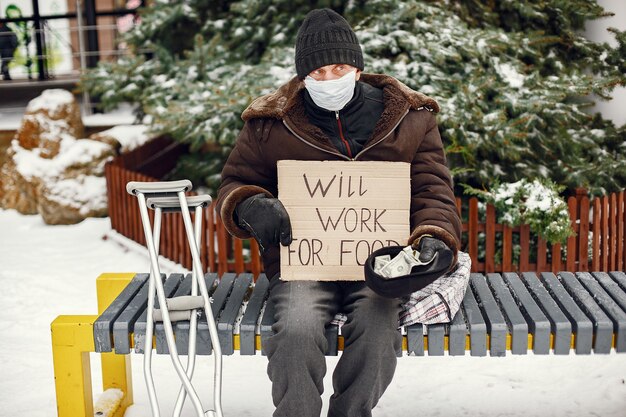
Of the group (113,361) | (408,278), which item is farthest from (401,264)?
(113,361)

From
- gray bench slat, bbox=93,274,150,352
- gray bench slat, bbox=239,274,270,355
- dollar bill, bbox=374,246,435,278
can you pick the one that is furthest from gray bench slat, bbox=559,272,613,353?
gray bench slat, bbox=93,274,150,352

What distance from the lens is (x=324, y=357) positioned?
134 inches

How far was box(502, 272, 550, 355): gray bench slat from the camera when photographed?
3.55 metres

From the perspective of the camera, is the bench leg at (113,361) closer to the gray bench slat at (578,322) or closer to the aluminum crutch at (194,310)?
the aluminum crutch at (194,310)

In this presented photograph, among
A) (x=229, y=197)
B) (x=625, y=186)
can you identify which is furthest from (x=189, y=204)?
(x=625, y=186)

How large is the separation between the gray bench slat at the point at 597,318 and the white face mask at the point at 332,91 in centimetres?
151

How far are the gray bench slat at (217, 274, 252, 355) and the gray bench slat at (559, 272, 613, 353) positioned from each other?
167cm

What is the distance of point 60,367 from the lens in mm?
3791

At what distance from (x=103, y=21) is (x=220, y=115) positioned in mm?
8523

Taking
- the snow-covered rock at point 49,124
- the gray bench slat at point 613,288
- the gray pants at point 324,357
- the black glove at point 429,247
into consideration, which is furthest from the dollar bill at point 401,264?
the snow-covered rock at point 49,124

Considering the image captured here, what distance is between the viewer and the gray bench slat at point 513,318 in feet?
11.7

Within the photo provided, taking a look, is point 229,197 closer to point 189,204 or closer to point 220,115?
point 189,204

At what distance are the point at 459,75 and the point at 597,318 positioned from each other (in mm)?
3764

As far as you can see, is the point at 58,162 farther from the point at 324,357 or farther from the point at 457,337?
the point at 457,337
